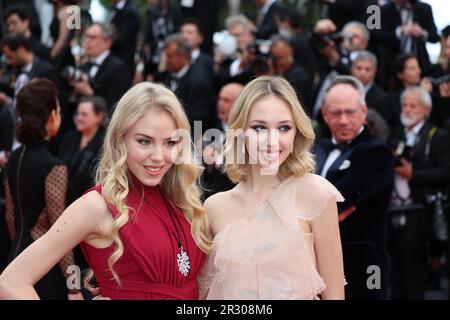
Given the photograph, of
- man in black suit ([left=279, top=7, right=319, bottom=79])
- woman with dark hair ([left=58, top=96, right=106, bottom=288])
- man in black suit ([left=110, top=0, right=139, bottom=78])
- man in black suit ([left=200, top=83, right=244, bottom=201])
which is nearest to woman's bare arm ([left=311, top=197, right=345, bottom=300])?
man in black suit ([left=200, top=83, right=244, bottom=201])

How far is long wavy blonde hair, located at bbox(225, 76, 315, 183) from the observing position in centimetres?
366

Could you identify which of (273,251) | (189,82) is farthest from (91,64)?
(273,251)

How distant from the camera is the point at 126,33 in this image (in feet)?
32.8

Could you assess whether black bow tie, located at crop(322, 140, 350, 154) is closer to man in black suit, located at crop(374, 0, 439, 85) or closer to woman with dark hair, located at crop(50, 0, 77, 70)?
man in black suit, located at crop(374, 0, 439, 85)

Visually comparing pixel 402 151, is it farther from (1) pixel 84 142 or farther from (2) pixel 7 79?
(2) pixel 7 79

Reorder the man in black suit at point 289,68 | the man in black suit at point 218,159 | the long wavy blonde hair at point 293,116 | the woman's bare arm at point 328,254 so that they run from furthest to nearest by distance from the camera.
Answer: the man in black suit at point 289,68 → the man in black suit at point 218,159 → the long wavy blonde hair at point 293,116 → the woman's bare arm at point 328,254

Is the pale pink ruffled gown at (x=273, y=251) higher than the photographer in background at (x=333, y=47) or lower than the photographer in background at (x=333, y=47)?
lower

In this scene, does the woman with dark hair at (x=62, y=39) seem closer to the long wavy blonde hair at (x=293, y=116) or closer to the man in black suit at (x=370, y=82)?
the man in black suit at (x=370, y=82)

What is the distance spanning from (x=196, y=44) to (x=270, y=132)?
20.7ft

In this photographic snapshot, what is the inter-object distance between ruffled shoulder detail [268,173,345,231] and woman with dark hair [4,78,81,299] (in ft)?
6.64

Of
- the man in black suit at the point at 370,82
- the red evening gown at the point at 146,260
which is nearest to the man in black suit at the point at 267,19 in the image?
the man in black suit at the point at 370,82

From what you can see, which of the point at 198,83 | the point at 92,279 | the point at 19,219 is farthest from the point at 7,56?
the point at 92,279

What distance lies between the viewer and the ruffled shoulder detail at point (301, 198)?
357 cm

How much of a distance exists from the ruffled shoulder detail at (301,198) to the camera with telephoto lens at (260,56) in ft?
15.2
